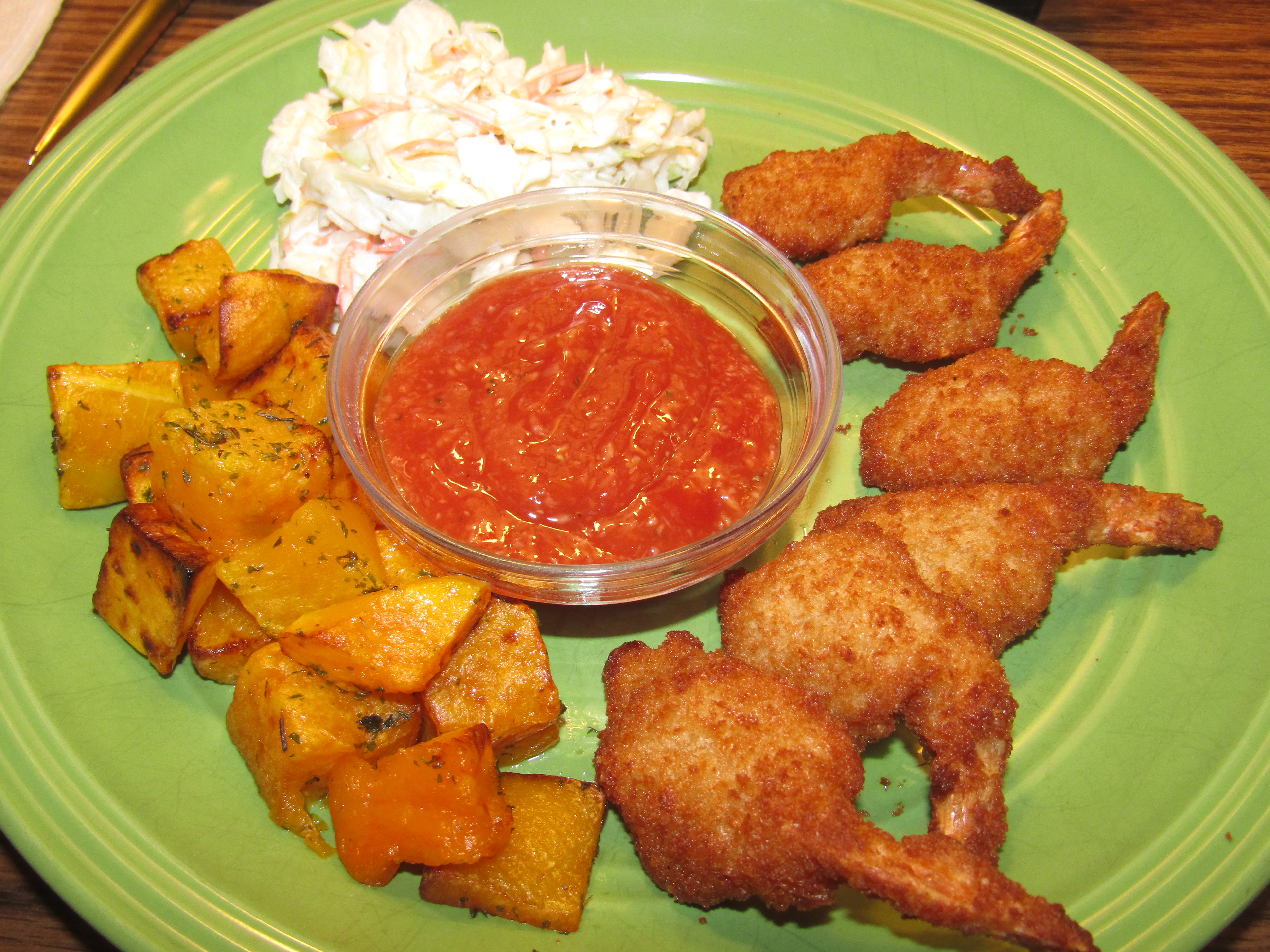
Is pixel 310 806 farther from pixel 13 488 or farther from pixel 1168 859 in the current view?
pixel 1168 859

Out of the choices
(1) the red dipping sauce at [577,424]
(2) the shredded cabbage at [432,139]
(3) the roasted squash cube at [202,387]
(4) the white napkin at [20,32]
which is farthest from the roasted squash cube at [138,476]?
(4) the white napkin at [20,32]

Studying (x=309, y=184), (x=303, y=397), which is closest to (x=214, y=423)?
(x=303, y=397)

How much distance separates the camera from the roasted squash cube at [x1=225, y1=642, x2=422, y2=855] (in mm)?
2574

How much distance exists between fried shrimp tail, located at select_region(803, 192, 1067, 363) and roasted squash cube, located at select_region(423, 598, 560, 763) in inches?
66.6

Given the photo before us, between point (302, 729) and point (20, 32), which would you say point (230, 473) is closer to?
point (302, 729)

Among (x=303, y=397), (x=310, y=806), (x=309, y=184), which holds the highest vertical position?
(x=309, y=184)

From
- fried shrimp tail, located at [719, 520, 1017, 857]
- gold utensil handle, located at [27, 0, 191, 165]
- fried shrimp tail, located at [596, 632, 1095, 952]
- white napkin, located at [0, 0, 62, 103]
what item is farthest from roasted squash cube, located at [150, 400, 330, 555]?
white napkin, located at [0, 0, 62, 103]

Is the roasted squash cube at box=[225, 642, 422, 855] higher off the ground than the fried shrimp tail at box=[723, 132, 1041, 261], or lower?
lower

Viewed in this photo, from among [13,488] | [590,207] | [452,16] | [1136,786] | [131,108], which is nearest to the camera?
[1136,786]

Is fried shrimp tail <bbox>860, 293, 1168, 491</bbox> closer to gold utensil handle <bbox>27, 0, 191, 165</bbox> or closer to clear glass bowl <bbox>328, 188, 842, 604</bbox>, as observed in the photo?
clear glass bowl <bbox>328, 188, 842, 604</bbox>

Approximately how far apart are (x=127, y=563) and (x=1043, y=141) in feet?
12.8

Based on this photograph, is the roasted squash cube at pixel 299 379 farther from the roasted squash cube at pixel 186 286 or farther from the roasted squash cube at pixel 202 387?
the roasted squash cube at pixel 186 286

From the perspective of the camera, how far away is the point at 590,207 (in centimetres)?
379

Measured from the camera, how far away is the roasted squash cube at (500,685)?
108 inches
